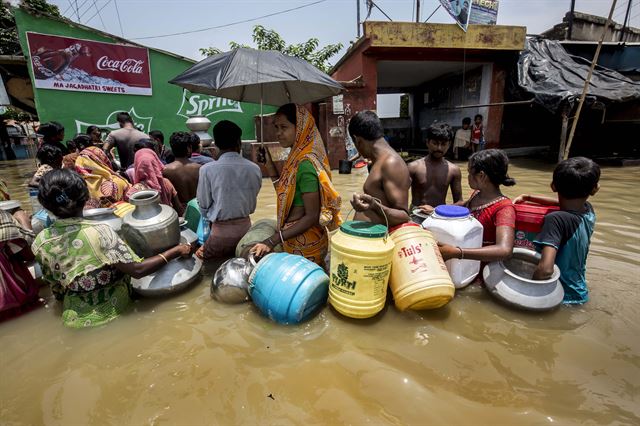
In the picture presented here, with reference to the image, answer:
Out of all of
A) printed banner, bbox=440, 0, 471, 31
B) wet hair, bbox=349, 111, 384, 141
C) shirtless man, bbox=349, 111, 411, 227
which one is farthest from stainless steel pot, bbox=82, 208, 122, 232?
printed banner, bbox=440, 0, 471, 31

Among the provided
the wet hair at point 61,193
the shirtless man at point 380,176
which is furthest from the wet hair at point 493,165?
the wet hair at point 61,193

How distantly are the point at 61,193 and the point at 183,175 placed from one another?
2001 mm

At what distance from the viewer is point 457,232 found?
8.36ft

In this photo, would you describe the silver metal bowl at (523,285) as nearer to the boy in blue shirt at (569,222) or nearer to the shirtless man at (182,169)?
the boy in blue shirt at (569,222)

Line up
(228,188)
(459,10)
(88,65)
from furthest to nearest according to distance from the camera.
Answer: (459,10) → (88,65) → (228,188)

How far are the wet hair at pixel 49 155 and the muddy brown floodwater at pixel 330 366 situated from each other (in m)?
2.05

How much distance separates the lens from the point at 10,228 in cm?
267

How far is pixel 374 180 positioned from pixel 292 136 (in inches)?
31.3

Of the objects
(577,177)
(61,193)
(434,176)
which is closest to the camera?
(61,193)

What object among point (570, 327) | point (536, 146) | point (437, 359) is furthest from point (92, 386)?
point (536, 146)

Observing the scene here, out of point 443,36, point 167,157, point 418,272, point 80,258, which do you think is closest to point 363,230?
point 418,272

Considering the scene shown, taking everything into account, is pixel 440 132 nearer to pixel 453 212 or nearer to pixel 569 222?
pixel 453 212

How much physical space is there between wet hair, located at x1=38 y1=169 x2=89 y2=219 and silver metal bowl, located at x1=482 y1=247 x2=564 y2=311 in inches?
125

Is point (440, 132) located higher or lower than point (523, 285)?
higher
